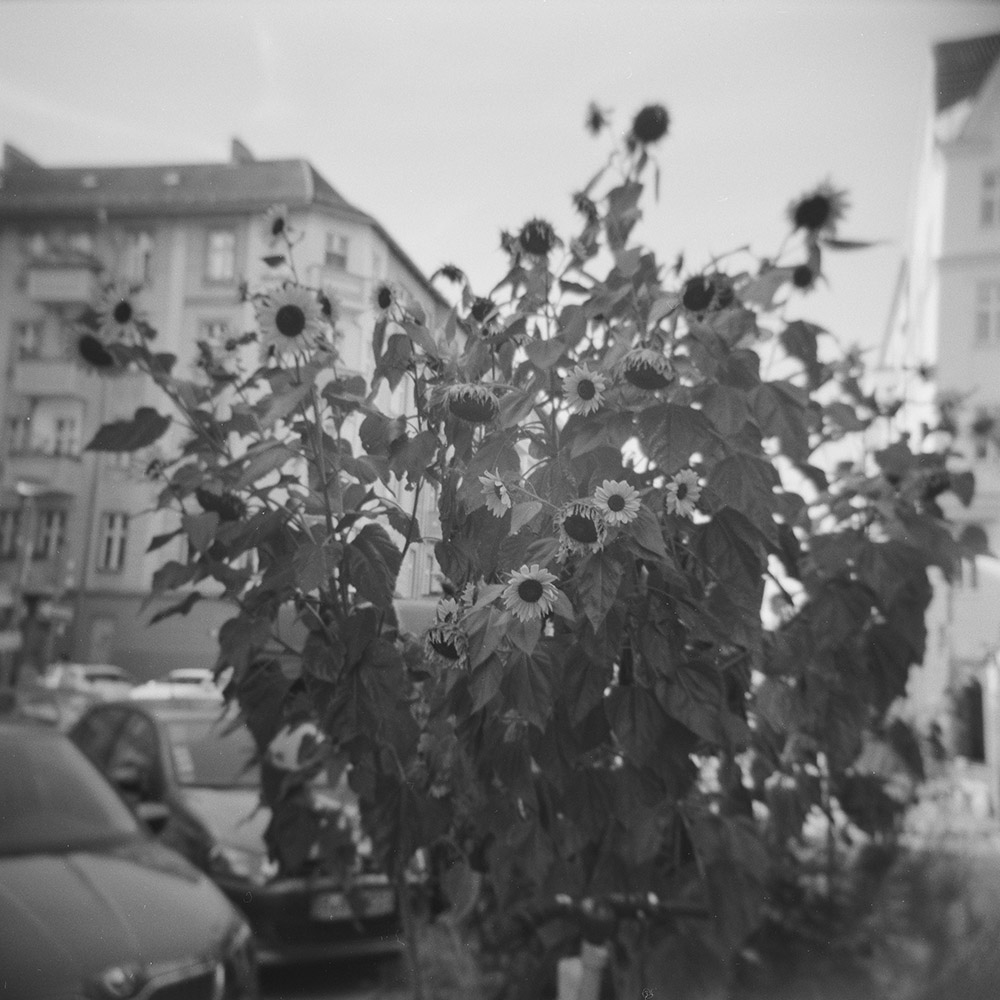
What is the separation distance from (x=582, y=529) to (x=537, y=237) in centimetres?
47

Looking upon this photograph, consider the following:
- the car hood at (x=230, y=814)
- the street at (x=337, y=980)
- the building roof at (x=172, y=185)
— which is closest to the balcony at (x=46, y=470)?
the building roof at (x=172, y=185)

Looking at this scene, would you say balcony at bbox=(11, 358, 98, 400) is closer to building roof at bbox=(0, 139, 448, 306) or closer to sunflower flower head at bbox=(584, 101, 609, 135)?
building roof at bbox=(0, 139, 448, 306)

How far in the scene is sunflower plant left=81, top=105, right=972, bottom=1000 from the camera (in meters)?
1.20

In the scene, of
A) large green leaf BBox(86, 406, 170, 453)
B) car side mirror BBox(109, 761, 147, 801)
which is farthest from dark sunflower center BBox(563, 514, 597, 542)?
car side mirror BBox(109, 761, 147, 801)

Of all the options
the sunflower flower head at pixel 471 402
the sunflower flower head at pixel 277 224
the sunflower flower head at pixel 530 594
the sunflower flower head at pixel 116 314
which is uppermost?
the sunflower flower head at pixel 277 224

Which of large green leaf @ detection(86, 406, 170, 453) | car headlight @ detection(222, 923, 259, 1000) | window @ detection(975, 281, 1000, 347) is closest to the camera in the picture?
large green leaf @ detection(86, 406, 170, 453)

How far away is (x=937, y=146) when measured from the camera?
6.66ft

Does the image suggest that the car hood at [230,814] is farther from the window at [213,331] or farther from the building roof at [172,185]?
the building roof at [172,185]

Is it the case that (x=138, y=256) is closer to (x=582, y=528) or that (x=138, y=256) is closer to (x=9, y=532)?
(x=9, y=532)

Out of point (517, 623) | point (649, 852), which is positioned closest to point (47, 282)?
point (517, 623)

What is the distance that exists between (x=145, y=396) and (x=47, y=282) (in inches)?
9.8

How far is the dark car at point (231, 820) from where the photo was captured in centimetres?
247

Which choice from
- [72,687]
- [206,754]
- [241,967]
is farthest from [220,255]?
[72,687]

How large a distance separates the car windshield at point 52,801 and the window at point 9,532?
0.81 m
